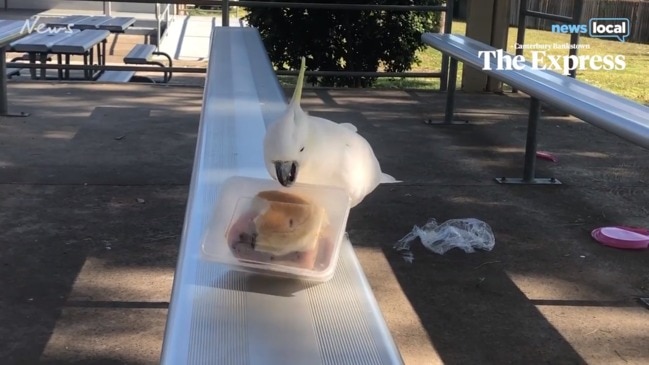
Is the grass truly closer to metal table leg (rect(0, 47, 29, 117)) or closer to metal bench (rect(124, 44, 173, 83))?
metal bench (rect(124, 44, 173, 83))

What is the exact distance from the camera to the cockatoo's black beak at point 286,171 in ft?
5.79

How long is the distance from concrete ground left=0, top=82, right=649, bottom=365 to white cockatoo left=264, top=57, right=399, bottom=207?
3.64 ft

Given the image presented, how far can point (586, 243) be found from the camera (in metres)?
4.10

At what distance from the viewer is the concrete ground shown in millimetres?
3051

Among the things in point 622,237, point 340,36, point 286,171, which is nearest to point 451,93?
point 340,36

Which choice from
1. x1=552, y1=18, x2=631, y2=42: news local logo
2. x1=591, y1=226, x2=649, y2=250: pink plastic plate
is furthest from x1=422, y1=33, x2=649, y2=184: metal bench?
x1=552, y1=18, x2=631, y2=42: news local logo

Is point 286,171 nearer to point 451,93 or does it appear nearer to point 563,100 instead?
point 563,100

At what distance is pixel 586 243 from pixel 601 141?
2.52m

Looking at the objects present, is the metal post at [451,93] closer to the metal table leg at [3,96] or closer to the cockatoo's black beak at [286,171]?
the metal table leg at [3,96]

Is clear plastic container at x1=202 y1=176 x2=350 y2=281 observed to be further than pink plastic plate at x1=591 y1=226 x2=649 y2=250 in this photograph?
No

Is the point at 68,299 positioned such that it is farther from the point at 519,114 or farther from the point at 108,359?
the point at 519,114

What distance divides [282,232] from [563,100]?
2.38 metres

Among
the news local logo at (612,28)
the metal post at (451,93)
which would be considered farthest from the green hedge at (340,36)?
the news local logo at (612,28)

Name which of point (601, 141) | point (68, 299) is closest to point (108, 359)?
point (68, 299)
